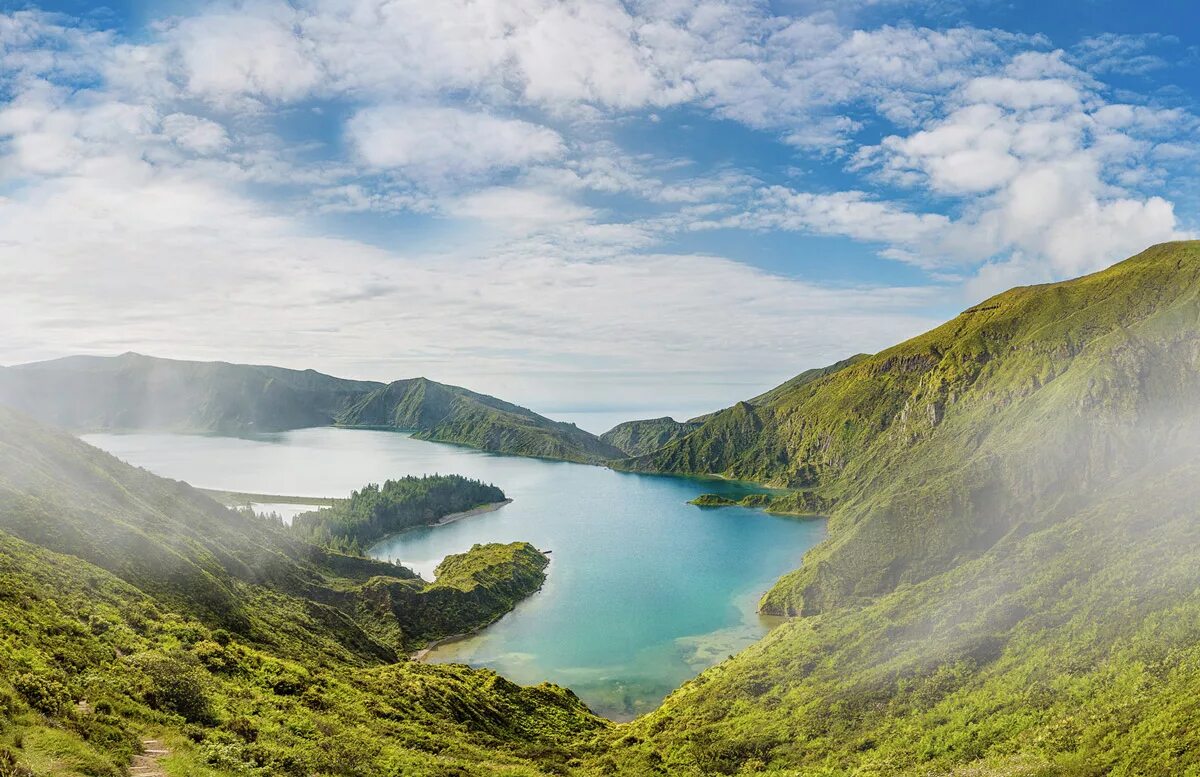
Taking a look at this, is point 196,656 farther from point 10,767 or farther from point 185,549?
point 185,549

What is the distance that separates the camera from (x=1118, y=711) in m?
47.4

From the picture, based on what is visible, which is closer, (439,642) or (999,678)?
(999,678)

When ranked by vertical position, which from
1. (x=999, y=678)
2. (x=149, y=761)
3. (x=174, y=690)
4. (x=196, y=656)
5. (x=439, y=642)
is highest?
(x=149, y=761)

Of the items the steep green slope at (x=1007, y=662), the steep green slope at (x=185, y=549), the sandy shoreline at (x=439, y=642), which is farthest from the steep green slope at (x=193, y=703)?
the sandy shoreline at (x=439, y=642)

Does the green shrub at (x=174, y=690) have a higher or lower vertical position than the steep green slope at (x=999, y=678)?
higher

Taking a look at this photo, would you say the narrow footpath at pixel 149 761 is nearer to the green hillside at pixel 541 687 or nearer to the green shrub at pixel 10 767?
the green hillside at pixel 541 687

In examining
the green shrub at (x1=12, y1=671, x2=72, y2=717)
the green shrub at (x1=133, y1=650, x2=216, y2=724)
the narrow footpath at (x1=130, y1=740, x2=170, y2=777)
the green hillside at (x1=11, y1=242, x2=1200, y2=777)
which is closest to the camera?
the narrow footpath at (x1=130, y1=740, x2=170, y2=777)

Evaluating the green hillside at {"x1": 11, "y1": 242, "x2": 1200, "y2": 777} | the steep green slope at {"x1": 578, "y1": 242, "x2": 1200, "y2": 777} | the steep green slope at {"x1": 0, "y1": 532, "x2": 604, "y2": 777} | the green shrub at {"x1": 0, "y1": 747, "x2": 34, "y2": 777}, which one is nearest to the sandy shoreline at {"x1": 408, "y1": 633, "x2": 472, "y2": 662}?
the green hillside at {"x1": 11, "y1": 242, "x2": 1200, "y2": 777}

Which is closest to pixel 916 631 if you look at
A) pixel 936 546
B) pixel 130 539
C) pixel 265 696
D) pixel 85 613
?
pixel 936 546

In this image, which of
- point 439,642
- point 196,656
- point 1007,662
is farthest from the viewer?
point 439,642

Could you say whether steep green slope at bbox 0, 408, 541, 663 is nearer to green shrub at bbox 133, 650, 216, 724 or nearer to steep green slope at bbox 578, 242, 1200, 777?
green shrub at bbox 133, 650, 216, 724

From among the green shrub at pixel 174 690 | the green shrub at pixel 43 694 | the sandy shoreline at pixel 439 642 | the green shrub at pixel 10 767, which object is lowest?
the sandy shoreline at pixel 439 642

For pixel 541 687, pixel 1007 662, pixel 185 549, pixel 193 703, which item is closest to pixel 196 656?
pixel 193 703

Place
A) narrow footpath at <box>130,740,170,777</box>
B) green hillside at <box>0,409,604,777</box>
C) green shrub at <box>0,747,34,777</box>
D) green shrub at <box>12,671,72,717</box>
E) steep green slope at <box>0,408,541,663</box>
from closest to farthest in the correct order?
green shrub at <box>0,747,34,777</box> < narrow footpath at <box>130,740,170,777</box> < green shrub at <box>12,671,72,717</box> < green hillside at <box>0,409,604,777</box> < steep green slope at <box>0,408,541,663</box>
